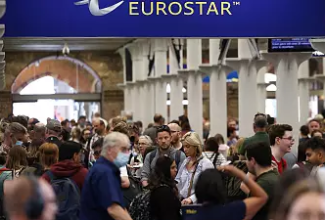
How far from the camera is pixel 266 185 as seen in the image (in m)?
7.84

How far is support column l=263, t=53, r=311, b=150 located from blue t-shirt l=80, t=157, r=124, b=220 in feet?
38.7

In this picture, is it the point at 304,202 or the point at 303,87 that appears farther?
the point at 303,87

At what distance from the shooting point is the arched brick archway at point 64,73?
48219 millimetres

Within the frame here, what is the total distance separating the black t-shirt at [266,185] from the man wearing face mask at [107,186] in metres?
1.03

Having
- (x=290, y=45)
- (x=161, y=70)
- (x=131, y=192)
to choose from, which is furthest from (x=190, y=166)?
(x=161, y=70)

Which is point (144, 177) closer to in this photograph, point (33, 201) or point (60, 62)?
point (33, 201)

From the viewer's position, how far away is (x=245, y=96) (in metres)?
24.1

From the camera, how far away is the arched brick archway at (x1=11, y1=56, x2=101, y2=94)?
4822cm

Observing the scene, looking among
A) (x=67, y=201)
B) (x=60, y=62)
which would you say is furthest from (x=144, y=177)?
(x=60, y=62)

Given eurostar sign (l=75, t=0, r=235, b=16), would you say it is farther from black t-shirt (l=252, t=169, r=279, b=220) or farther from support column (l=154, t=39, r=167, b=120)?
support column (l=154, t=39, r=167, b=120)

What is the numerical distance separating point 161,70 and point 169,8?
69.8ft

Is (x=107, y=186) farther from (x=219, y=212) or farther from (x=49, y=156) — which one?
(x=49, y=156)

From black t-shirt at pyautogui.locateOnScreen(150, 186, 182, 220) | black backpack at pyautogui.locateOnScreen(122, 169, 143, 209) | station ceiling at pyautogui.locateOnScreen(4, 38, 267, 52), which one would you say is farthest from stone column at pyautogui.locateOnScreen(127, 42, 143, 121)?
black t-shirt at pyautogui.locateOnScreen(150, 186, 182, 220)

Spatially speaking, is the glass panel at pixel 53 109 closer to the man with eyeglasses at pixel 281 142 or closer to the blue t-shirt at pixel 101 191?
the man with eyeglasses at pixel 281 142
